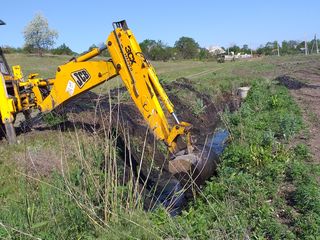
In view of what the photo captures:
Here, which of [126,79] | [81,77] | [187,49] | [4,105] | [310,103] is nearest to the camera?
[126,79]

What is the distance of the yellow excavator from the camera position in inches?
326

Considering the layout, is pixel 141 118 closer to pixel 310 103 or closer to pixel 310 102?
pixel 310 103

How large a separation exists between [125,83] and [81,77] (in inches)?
45.8

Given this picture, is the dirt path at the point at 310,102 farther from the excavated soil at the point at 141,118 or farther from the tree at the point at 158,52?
the tree at the point at 158,52

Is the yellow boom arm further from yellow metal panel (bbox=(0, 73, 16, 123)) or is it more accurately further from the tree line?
the tree line

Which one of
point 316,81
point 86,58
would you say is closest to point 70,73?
point 86,58

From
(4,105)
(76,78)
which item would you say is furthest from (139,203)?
(4,105)

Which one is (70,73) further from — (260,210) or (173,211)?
(260,210)

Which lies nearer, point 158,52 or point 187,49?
point 158,52

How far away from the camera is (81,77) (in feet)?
31.4

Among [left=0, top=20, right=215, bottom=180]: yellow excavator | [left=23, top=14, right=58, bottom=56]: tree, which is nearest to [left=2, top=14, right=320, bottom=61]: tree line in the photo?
[left=23, top=14, right=58, bottom=56]: tree

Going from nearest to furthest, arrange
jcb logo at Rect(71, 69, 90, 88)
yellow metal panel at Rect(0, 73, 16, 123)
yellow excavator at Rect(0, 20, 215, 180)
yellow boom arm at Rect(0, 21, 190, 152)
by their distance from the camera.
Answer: yellow excavator at Rect(0, 20, 215, 180) < yellow boom arm at Rect(0, 21, 190, 152) < jcb logo at Rect(71, 69, 90, 88) < yellow metal panel at Rect(0, 73, 16, 123)

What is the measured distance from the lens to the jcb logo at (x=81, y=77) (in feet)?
31.2

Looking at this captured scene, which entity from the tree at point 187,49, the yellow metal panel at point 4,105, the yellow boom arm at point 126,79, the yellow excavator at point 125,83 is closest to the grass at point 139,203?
the yellow excavator at point 125,83
